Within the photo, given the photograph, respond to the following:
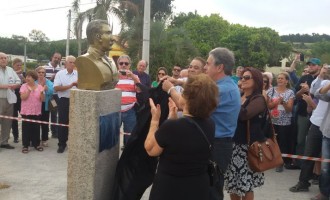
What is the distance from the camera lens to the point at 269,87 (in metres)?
7.04

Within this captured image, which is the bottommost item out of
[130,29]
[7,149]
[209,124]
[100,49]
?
[7,149]

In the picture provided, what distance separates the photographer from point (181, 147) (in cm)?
271

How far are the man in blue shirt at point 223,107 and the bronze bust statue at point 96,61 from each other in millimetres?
974

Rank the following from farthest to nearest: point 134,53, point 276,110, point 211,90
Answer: point 134,53, point 276,110, point 211,90

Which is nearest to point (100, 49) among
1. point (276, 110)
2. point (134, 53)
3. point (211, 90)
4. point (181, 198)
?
point (211, 90)

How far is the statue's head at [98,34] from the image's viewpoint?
3697mm

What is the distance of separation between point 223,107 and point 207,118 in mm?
687

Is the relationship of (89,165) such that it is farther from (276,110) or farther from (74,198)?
(276,110)

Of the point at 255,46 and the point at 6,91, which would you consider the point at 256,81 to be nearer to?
the point at 6,91

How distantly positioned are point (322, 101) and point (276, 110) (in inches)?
56.7

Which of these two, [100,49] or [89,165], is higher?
[100,49]

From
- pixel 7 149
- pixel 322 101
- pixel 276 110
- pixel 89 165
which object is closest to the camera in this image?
pixel 89 165

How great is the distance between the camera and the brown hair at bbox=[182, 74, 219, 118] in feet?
9.16

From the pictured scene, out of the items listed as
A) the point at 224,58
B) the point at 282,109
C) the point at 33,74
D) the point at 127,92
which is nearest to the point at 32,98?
the point at 33,74
